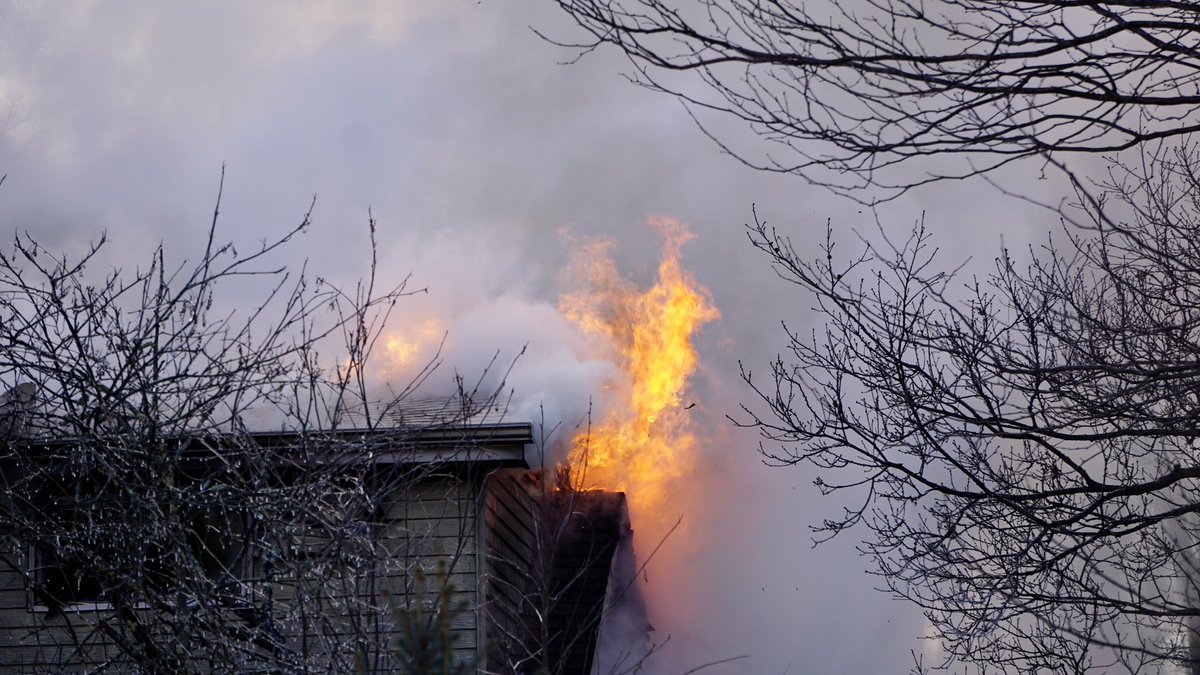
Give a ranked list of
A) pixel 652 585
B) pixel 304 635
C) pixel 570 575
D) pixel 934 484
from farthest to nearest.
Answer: pixel 652 585 < pixel 570 575 < pixel 934 484 < pixel 304 635

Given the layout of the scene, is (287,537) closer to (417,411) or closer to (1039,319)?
(1039,319)

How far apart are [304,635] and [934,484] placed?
3.68 m

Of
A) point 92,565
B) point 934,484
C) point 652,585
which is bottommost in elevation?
point 92,565

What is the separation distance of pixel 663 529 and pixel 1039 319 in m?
11.2

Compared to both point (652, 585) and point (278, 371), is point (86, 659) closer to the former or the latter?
point (278, 371)

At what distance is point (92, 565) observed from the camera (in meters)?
5.28

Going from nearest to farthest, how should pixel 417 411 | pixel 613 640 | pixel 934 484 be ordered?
pixel 934 484
pixel 417 411
pixel 613 640

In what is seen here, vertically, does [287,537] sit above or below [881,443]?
below

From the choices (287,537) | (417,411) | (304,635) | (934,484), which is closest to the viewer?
(304,635)

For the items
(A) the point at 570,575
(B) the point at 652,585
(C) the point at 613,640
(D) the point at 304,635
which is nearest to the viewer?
(D) the point at 304,635

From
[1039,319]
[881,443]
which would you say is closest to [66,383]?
[881,443]

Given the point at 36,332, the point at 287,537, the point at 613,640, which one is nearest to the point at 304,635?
the point at 287,537

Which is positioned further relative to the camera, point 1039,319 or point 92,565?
point 1039,319

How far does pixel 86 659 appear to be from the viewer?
18.4 ft
